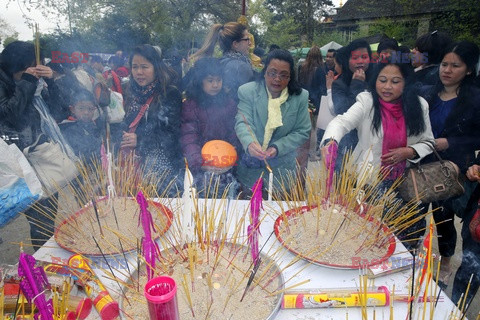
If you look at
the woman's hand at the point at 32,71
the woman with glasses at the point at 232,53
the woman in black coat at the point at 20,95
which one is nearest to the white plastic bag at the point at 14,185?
the woman in black coat at the point at 20,95

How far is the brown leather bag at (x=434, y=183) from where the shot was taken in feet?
5.65

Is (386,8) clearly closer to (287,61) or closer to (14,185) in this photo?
(287,61)

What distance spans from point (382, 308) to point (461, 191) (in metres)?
1.12

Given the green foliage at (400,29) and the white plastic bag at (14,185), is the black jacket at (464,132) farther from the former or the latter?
the green foliage at (400,29)

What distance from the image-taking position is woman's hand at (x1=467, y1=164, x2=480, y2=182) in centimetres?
173

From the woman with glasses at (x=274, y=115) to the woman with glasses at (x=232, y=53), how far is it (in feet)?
1.04

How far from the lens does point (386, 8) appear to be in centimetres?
1582

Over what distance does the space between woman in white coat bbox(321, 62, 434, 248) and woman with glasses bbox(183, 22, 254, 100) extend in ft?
3.09

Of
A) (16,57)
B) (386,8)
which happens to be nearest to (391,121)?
(16,57)

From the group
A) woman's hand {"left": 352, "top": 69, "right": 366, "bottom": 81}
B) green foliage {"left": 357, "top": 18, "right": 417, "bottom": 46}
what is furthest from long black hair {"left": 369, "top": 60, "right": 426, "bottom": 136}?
green foliage {"left": 357, "top": 18, "right": 417, "bottom": 46}

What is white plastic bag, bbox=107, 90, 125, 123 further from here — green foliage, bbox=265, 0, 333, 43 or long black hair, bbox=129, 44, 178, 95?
green foliage, bbox=265, 0, 333, 43

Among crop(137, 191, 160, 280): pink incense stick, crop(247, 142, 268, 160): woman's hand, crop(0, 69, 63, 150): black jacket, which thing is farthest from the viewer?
crop(247, 142, 268, 160): woman's hand

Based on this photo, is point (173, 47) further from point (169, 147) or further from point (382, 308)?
point (382, 308)

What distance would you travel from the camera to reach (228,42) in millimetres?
2752
